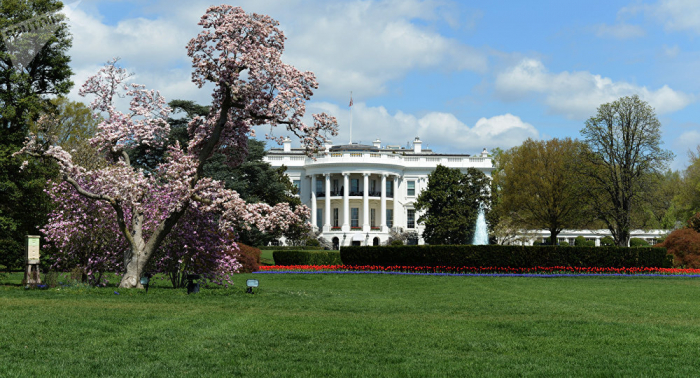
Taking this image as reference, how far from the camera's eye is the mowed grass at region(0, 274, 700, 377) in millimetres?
7141

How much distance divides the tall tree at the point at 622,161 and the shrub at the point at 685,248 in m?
8.85

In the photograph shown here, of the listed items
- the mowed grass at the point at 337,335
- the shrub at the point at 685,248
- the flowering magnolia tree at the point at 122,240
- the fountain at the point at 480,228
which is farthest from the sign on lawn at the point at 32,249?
the fountain at the point at 480,228

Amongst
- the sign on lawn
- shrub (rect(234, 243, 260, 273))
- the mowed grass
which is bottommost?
the mowed grass

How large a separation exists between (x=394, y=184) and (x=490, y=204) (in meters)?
19.1

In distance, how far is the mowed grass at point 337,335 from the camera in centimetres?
714

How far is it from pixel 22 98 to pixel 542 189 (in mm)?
35804

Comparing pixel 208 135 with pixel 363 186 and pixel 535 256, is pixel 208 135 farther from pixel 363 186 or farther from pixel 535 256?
pixel 363 186

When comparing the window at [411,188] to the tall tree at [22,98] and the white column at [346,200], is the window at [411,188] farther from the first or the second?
the tall tree at [22,98]

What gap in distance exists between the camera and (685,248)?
28.2 meters

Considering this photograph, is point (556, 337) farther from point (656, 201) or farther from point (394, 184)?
point (394, 184)

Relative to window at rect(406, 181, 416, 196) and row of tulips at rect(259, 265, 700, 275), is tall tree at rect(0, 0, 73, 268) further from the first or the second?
window at rect(406, 181, 416, 196)

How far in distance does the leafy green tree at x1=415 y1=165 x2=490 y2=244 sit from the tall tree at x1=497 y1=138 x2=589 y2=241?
255 centimetres

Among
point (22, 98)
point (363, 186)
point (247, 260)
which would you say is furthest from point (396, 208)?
point (22, 98)

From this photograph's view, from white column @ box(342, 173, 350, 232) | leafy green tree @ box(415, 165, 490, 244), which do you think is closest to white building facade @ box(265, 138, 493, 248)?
white column @ box(342, 173, 350, 232)
